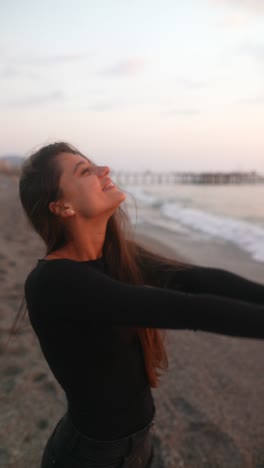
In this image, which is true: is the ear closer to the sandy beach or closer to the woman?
the woman

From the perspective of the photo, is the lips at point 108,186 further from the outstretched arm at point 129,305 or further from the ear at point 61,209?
the outstretched arm at point 129,305

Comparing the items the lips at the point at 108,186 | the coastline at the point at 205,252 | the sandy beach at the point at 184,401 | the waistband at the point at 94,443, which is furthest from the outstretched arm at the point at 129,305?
the coastline at the point at 205,252

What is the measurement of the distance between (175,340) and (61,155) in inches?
150

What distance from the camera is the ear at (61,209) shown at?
153 cm

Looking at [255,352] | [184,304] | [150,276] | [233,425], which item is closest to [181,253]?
[255,352]

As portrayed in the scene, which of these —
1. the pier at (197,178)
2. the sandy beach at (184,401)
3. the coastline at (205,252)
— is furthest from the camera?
the pier at (197,178)

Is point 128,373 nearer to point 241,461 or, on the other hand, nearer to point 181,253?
point 241,461

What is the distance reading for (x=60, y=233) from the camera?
1614 millimetres

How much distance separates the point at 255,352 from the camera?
15.4 ft

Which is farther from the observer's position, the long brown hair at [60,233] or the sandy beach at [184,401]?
the sandy beach at [184,401]

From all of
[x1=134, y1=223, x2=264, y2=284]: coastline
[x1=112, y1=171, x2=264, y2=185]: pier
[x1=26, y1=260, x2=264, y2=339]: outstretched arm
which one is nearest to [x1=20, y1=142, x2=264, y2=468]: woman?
[x1=26, y1=260, x2=264, y2=339]: outstretched arm

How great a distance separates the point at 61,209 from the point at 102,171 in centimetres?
23

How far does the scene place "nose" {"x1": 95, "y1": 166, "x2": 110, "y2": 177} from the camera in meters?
1.62

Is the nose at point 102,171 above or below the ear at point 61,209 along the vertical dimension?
above
